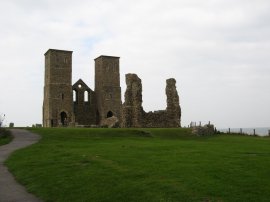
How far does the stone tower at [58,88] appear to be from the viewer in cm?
6700

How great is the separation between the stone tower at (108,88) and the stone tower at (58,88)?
595cm

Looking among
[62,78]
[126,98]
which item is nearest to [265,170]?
[126,98]

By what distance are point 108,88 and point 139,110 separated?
24.7 meters

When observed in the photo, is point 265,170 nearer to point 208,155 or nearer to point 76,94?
point 208,155

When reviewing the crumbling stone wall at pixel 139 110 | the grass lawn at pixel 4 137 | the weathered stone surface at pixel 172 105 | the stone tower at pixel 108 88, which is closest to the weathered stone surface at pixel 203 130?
the crumbling stone wall at pixel 139 110

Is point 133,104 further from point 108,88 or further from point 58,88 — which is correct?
point 108,88

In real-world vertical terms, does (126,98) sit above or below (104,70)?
below

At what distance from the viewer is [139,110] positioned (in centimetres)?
4791

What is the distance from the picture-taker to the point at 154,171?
13094 millimetres

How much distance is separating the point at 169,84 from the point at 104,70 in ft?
78.5

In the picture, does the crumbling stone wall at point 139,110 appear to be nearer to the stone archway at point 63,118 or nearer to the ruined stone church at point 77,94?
the ruined stone church at point 77,94

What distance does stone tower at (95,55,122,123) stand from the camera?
7094cm

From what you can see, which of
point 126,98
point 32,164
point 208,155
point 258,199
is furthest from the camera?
point 126,98

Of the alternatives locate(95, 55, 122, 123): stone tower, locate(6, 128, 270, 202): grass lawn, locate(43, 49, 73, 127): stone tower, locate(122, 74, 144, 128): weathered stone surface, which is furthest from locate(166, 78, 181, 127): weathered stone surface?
locate(6, 128, 270, 202): grass lawn
